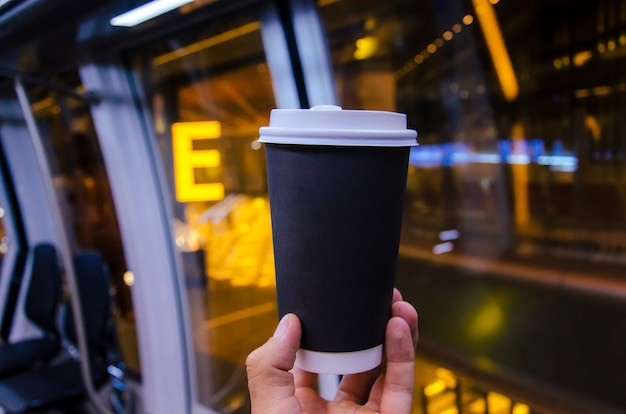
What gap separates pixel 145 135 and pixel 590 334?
4959mm

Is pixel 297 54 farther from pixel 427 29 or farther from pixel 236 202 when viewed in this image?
pixel 427 29

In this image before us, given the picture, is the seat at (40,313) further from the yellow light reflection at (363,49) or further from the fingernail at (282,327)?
the fingernail at (282,327)

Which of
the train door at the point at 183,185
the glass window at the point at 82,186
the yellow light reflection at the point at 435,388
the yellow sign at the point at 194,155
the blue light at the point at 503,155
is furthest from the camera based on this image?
the blue light at the point at 503,155

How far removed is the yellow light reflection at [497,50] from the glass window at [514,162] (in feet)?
0.09

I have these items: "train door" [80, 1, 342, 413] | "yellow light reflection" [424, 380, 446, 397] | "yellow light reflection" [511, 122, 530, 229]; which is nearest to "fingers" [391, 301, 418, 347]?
"train door" [80, 1, 342, 413]

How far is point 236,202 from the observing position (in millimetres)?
3750

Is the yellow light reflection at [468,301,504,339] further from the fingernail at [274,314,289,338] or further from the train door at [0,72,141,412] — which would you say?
the fingernail at [274,314,289,338]

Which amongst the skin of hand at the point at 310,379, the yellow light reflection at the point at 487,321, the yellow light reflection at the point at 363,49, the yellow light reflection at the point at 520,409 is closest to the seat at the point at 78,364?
the yellow light reflection at the point at 363,49

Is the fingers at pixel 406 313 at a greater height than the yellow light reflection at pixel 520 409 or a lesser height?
greater

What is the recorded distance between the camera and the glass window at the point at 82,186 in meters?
4.55

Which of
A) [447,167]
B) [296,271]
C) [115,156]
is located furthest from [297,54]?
[447,167]

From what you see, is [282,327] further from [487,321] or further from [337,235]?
[487,321]

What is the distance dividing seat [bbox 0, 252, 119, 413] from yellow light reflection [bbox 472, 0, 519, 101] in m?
7.46

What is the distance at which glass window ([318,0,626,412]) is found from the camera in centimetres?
695
